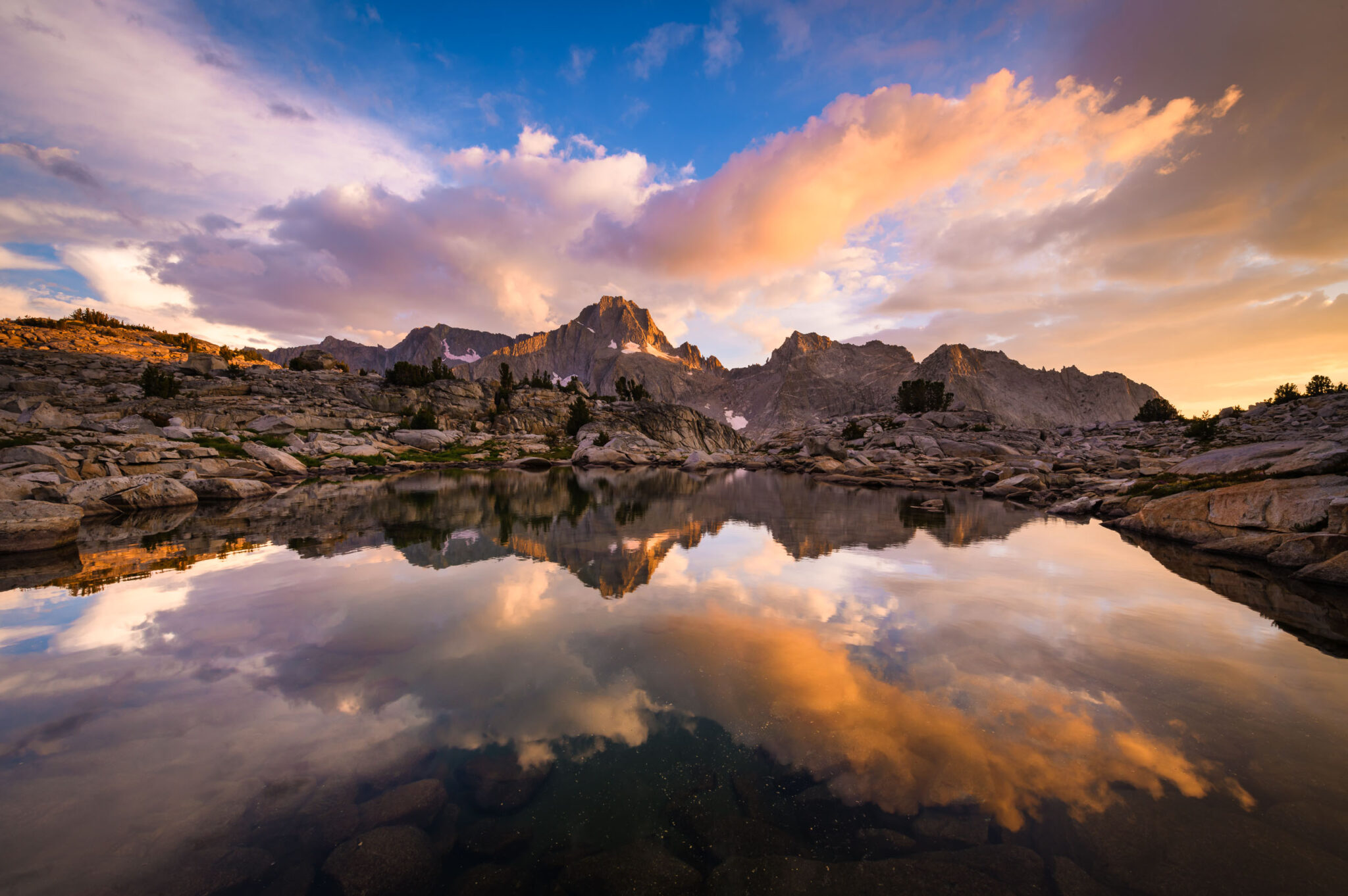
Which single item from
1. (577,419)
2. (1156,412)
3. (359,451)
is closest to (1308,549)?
(359,451)

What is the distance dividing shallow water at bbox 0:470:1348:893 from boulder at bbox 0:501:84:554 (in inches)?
102

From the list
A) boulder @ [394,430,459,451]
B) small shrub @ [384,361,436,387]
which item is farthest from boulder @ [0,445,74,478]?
small shrub @ [384,361,436,387]

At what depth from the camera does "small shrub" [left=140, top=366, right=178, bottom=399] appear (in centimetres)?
6444

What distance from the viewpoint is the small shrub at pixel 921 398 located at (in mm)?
106438

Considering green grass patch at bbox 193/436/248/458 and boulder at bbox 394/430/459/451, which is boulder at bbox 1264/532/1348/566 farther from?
boulder at bbox 394/430/459/451

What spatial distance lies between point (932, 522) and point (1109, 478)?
2170cm

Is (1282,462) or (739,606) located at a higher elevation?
(1282,462)

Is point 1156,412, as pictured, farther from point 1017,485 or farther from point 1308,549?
point 1308,549

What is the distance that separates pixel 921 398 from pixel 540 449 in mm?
83390

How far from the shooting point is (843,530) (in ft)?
72.5

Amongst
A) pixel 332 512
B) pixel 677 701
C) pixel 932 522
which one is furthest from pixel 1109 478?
pixel 332 512

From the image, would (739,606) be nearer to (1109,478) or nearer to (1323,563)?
(1323,563)

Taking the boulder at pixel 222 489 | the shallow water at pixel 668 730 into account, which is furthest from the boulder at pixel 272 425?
the shallow water at pixel 668 730

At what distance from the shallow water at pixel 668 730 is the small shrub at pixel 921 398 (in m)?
101
